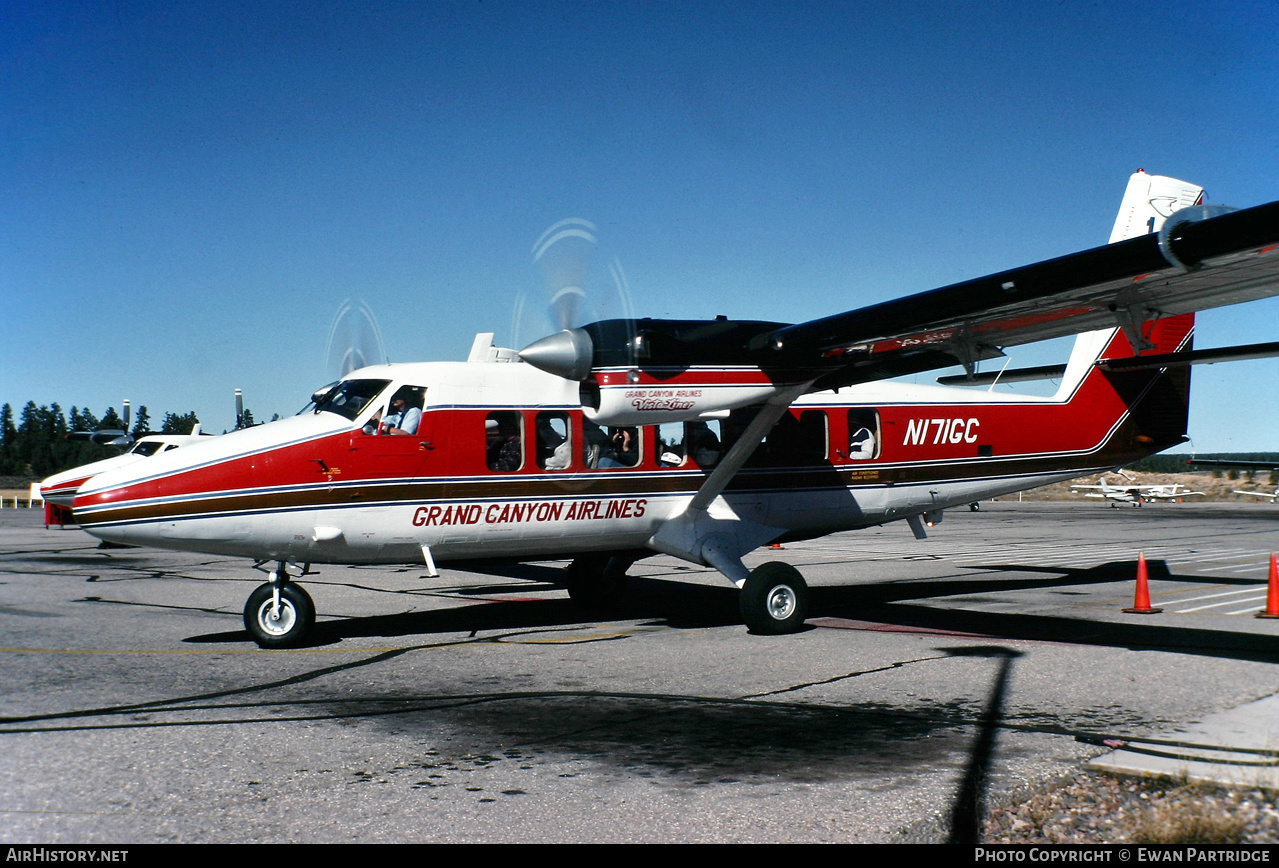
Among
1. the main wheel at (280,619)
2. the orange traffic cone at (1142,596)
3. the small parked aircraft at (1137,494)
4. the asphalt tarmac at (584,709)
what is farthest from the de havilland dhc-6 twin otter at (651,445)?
the small parked aircraft at (1137,494)

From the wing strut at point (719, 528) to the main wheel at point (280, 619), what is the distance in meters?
4.30

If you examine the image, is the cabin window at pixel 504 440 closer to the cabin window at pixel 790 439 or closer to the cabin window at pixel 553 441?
the cabin window at pixel 553 441

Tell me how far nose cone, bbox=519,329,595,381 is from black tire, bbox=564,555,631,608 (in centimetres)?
437

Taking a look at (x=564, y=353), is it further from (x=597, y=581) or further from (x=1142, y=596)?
(x=1142, y=596)

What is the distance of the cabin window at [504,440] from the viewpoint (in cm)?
1137

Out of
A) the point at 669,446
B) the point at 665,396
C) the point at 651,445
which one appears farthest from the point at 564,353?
the point at 669,446

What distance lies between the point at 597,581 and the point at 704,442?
280 centimetres

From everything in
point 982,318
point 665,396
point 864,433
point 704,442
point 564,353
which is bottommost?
point 704,442

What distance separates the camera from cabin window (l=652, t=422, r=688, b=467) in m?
12.2

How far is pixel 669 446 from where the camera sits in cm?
1240

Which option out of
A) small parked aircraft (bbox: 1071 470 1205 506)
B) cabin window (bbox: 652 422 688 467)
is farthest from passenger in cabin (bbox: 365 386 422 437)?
small parked aircraft (bbox: 1071 470 1205 506)

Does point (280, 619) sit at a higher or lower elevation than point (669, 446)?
lower

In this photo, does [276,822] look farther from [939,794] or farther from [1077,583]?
[1077,583]

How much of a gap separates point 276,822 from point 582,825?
1.55 meters
